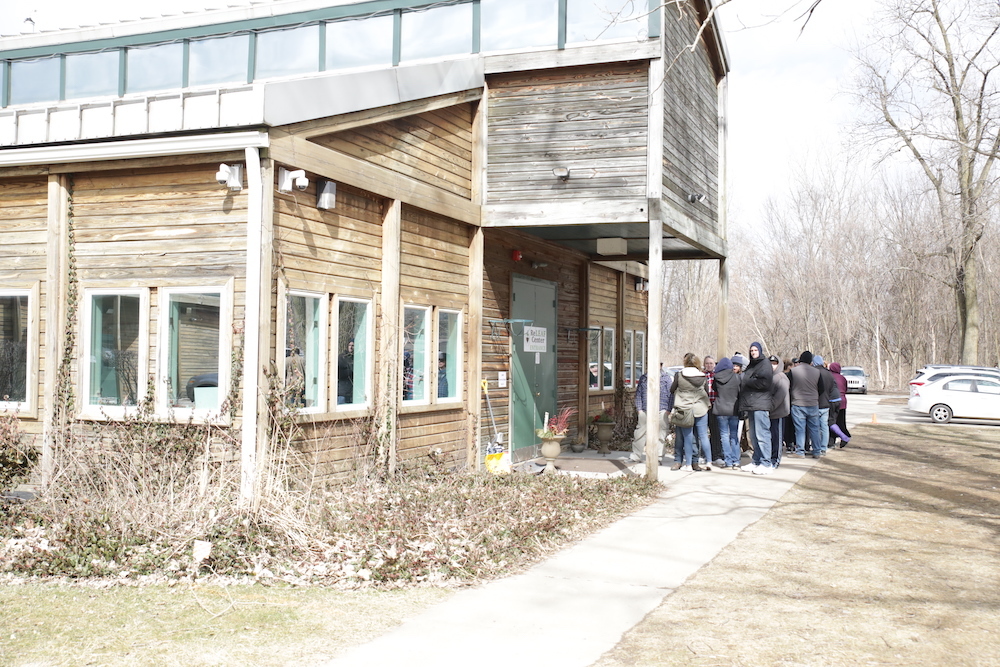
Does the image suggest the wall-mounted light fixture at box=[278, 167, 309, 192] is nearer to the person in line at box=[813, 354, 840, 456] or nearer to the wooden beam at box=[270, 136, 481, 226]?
the wooden beam at box=[270, 136, 481, 226]

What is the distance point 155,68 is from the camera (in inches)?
568

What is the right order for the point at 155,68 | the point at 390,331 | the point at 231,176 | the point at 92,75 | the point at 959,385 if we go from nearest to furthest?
1. the point at 231,176
2. the point at 390,331
3. the point at 155,68
4. the point at 92,75
5. the point at 959,385

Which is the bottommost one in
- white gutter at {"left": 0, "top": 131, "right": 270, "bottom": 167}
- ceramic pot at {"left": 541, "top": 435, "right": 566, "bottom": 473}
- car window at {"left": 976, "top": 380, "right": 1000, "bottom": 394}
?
ceramic pot at {"left": 541, "top": 435, "right": 566, "bottom": 473}

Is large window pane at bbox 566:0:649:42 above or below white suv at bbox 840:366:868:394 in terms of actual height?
above

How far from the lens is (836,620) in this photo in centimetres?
612

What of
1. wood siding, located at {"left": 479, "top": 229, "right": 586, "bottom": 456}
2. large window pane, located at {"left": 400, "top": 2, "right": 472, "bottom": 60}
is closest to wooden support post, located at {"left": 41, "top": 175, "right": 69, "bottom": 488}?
large window pane, located at {"left": 400, "top": 2, "right": 472, "bottom": 60}

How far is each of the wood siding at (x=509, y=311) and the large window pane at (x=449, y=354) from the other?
21.6 inches

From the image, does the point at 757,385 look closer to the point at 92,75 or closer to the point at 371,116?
the point at 371,116

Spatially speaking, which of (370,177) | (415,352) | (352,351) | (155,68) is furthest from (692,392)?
(155,68)

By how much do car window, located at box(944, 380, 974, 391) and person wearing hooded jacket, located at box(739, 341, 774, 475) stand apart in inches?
611

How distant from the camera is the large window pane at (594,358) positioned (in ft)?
56.1

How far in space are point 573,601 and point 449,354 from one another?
6155mm

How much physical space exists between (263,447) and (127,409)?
1588 mm

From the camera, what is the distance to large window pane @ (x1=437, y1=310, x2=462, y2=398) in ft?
40.0
